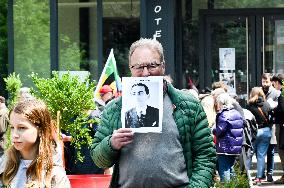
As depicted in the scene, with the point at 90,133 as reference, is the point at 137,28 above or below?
above

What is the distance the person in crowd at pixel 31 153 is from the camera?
4.46 metres

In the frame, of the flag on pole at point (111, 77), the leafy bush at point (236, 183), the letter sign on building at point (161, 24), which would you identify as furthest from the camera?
the letter sign on building at point (161, 24)

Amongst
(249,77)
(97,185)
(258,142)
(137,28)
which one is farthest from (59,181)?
(249,77)

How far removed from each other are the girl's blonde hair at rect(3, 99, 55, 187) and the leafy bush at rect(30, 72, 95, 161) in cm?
491

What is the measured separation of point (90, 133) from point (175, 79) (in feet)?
30.0

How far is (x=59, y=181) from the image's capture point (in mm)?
4465

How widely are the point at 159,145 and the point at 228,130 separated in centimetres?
917

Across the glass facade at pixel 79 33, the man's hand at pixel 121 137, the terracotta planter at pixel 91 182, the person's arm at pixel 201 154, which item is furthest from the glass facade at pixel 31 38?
the man's hand at pixel 121 137

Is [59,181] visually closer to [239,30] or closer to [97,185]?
[97,185]

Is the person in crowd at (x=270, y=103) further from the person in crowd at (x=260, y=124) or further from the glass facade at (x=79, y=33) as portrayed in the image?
the glass facade at (x=79, y=33)

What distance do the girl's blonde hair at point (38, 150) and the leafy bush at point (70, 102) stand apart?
16.1 feet

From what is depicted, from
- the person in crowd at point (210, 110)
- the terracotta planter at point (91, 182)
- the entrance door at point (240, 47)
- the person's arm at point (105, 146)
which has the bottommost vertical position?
the terracotta planter at point (91, 182)

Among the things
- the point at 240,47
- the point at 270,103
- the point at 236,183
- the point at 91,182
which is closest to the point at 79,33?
the point at 240,47

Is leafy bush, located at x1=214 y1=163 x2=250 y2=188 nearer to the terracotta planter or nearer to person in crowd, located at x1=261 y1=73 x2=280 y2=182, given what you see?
the terracotta planter
